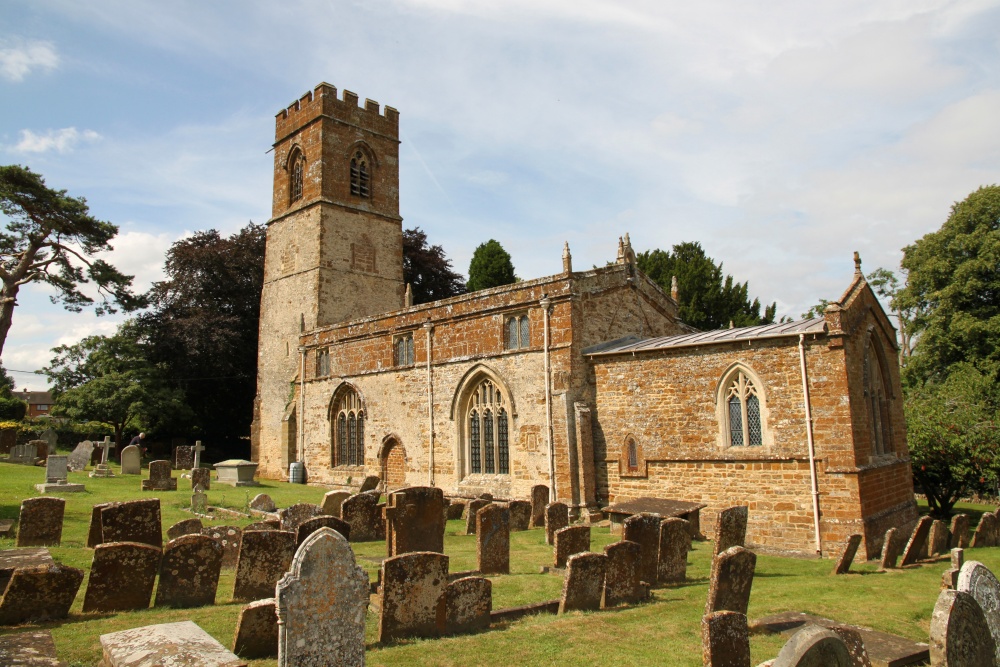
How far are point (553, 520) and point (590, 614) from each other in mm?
5423

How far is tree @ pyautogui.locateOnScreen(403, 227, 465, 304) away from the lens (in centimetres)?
3956

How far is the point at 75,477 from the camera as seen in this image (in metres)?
20.6

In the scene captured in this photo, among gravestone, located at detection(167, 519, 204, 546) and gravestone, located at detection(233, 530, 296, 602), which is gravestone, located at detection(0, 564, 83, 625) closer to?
gravestone, located at detection(233, 530, 296, 602)

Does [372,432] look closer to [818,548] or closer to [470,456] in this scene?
[470,456]

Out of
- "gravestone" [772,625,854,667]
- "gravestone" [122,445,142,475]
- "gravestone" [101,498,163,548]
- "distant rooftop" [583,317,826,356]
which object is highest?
"distant rooftop" [583,317,826,356]

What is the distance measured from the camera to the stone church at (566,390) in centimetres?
1445

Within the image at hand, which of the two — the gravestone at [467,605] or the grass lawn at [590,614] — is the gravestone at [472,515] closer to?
the grass lawn at [590,614]

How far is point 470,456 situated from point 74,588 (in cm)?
1364

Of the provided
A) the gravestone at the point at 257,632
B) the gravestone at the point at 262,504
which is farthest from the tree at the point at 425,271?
the gravestone at the point at 257,632

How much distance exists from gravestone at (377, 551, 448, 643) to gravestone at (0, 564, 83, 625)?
337cm

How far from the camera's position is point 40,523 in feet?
34.8

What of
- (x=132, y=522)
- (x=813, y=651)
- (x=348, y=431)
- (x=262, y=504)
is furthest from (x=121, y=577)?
(x=348, y=431)

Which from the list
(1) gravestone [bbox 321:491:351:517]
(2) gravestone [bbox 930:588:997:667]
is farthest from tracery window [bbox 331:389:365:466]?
(2) gravestone [bbox 930:588:997:667]

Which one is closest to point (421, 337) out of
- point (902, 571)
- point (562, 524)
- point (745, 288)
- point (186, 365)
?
point (562, 524)
